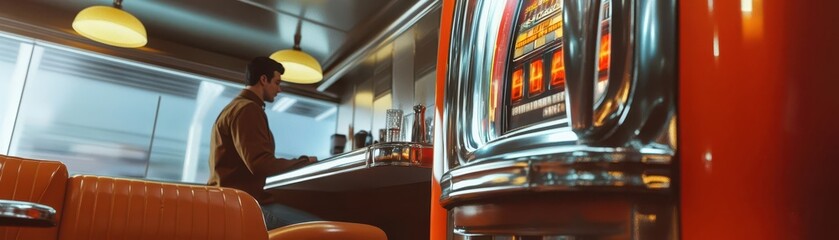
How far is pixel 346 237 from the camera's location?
63.7 inches

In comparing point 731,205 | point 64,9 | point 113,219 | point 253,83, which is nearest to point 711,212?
point 731,205

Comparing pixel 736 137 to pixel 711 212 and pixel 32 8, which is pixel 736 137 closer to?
pixel 711 212

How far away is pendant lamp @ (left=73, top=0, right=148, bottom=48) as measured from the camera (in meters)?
3.33

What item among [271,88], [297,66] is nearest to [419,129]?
[271,88]

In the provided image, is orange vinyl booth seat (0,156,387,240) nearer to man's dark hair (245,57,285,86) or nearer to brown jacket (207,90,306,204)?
brown jacket (207,90,306,204)

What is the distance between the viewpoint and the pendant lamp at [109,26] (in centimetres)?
333

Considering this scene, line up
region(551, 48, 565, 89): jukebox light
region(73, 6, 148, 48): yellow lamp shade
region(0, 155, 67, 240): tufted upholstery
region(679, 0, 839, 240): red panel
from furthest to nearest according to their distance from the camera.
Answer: region(73, 6, 148, 48): yellow lamp shade → region(0, 155, 67, 240): tufted upholstery → region(551, 48, 565, 89): jukebox light → region(679, 0, 839, 240): red panel

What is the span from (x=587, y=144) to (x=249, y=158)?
221 centimetres

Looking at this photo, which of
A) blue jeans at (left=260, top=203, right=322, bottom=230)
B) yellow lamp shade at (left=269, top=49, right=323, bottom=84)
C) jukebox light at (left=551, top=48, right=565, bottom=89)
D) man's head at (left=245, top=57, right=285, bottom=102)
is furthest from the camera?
yellow lamp shade at (left=269, top=49, right=323, bottom=84)

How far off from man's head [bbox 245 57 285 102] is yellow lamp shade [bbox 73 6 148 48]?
0.84 meters

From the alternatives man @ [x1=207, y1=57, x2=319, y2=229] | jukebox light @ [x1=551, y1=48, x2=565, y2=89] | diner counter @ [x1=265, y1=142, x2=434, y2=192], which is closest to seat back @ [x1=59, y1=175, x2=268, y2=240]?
diner counter @ [x1=265, y1=142, x2=434, y2=192]

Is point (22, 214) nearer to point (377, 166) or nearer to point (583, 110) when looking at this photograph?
point (583, 110)

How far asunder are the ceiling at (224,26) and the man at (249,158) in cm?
158

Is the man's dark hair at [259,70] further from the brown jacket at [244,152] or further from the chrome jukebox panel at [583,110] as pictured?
the chrome jukebox panel at [583,110]
